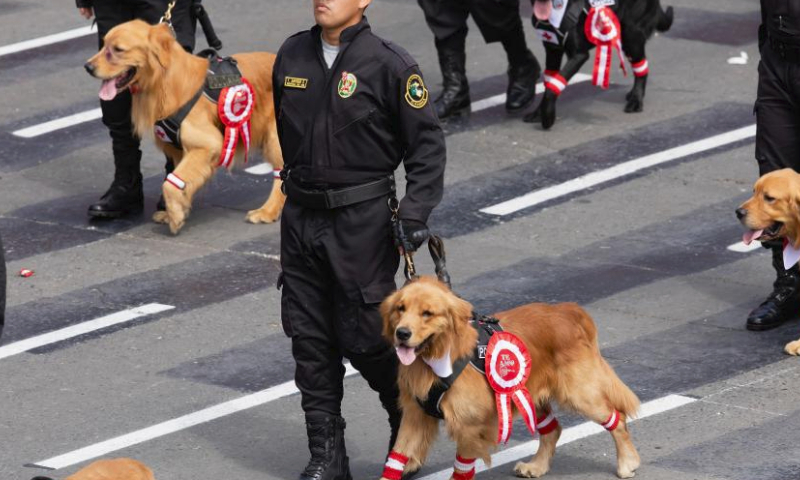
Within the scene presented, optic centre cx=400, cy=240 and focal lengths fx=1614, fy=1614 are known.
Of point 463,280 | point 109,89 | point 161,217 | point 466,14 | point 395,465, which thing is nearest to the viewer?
point 395,465

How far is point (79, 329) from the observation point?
8.76 metres

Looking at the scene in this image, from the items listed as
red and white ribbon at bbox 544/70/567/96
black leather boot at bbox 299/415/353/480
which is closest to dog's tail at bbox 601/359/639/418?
black leather boot at bbox 299/415/353/480

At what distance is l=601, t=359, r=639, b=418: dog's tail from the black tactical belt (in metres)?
1.21

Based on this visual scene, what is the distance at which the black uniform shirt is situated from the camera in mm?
6523

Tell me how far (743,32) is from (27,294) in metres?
7.58

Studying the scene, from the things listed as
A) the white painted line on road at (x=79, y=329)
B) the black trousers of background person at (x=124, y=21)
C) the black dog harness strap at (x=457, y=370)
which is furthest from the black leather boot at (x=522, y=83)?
Answer: the black dog harness strap at (x=457, y=370)

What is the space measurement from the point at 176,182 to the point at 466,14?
334cm

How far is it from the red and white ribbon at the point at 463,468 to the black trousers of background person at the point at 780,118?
3.11 metres

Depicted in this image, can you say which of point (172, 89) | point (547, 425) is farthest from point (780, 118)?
point (172, 89)

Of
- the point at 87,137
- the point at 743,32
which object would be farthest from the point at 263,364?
the point at 743,32

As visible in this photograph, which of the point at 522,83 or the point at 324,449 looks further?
the point at 522,83

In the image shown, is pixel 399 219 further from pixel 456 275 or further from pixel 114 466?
pixel 456 275

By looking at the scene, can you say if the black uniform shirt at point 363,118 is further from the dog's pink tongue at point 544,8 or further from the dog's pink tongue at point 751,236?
the dog's pink tongue at point 544,8

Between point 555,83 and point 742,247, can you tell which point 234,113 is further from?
point 742,247
